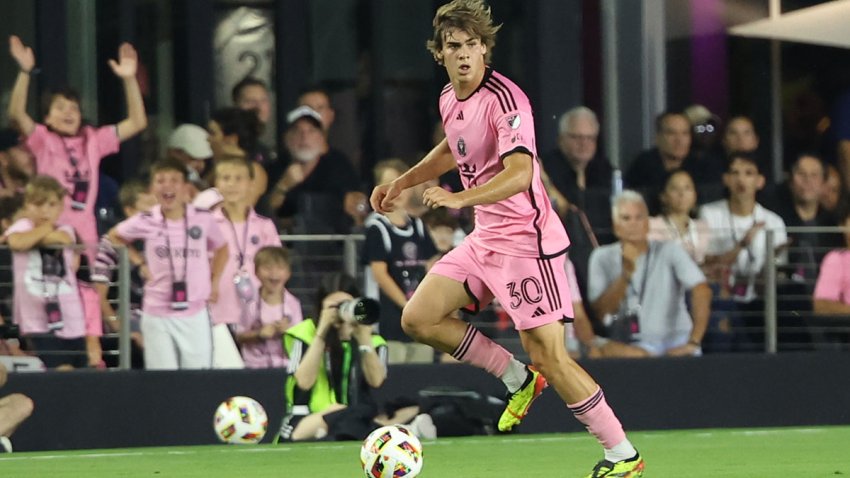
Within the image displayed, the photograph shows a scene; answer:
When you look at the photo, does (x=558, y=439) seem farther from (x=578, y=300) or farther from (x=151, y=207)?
(x=151, y=207)

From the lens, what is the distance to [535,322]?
328 inches

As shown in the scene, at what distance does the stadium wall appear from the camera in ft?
38.9

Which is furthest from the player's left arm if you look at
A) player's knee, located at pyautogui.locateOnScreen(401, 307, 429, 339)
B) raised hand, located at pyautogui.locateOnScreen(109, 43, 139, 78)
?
raised hand, located at pyautogui.locateOnScreen(109, 43, 139, 78)

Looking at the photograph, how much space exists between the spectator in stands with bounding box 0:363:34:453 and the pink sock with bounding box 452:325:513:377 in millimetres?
3953

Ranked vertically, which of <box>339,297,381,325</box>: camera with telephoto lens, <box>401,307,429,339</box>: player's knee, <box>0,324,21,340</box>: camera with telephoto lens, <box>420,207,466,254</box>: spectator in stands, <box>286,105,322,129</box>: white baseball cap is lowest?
<box>0,324,21,340</box>: camera with telephoto lens

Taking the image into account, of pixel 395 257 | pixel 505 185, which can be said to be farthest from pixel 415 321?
pixel 395 257

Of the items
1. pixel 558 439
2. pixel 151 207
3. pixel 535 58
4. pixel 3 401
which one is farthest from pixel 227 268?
pixel 535 58

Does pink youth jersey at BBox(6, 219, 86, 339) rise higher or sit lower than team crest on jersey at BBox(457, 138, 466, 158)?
lower

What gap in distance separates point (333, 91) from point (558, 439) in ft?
11.9

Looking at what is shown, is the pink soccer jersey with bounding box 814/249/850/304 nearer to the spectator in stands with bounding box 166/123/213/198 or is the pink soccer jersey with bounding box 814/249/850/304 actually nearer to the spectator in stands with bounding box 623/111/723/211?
the spectator in stands with bounding box 623/111/723/211

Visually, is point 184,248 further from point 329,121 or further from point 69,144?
point 329,121

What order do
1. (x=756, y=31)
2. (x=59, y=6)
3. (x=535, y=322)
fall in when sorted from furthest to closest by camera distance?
(x=756, y=31)
(x=59, y=6)
(x=535, y=322)

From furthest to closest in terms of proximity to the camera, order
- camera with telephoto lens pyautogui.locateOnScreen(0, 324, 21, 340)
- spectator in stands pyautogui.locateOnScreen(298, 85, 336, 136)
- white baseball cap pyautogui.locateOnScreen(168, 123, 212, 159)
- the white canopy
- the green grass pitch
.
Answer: the white canopy, spectator in stands pyautogui.locateOnScreen(298, 85, 336, 136), white baseball cap pyautogui.locateOnScreen(168, 123, 212, 159), camera with telephoto lens pyautogui.locateOnScreen(0, 324, 21, 340), the green grass pitch

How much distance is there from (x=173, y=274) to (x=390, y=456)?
3.96 m
